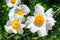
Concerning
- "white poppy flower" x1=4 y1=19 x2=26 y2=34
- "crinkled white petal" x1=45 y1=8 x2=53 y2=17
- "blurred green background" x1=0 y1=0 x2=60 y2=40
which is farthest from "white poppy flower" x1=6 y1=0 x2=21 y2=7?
"crinkled white petal" x1=45 y1=8 x2=53 y2=17

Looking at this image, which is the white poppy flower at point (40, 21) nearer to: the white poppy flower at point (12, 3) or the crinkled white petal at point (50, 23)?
the crinkled white petal at point (50, 23)

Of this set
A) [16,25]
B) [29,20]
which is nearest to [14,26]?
[16,25]

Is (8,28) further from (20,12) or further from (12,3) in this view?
(12,3)

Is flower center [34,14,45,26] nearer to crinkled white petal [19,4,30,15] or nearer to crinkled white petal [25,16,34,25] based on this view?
crinkled white petal [25,16,34,25]

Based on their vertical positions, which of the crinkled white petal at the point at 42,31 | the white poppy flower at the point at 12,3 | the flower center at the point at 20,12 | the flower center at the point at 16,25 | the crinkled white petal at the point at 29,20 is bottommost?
the crinkled white petal at the point at 42,31

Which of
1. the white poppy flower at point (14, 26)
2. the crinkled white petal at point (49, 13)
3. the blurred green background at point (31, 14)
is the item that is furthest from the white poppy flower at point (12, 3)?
the crinkled white petal at point (49, 13)
